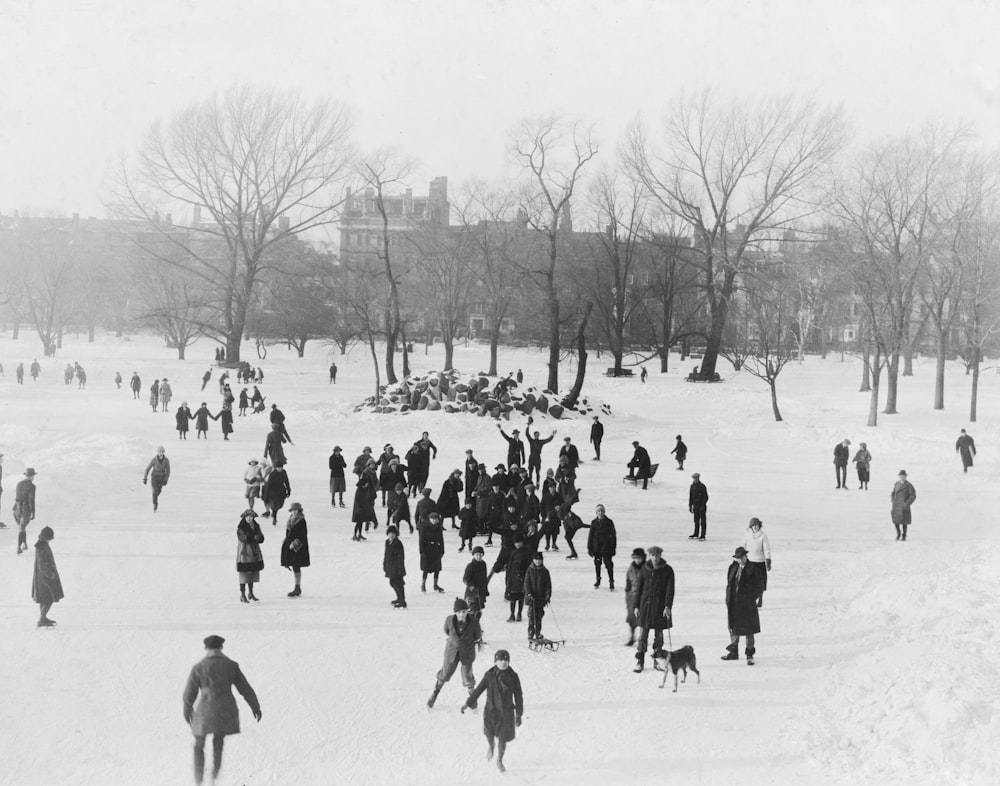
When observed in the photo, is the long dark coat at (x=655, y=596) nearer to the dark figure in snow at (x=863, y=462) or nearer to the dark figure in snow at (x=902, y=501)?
the dark figure in snow at (x=902, y=501)

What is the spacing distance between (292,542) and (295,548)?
0.30ft

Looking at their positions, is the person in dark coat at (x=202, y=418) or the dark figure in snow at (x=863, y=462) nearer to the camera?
the dark figure in snow at (x=863, y=462)

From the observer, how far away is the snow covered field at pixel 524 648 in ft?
22.1

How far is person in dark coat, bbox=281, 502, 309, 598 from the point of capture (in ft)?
34.7

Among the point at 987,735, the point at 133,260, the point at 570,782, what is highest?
the point at 133,260

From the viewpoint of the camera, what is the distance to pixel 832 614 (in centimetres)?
1039

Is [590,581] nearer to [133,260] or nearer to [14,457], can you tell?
[14,457]

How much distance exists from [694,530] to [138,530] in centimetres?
969

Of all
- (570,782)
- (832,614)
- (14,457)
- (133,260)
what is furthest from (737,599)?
(133,260)

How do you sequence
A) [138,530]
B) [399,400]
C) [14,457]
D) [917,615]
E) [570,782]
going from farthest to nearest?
[399,400]
[14,457]
[138,530]
[917,615]
[570,782]

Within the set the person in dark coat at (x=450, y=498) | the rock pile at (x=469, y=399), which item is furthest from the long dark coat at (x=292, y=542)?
the rock pile at (x=469, y=399)

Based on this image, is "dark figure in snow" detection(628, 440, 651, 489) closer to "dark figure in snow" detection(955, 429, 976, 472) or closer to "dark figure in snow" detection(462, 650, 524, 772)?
"dark figure in snow" detection(955, 429, 976, 472)

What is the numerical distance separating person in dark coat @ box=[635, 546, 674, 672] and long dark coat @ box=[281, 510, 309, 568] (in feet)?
14.9

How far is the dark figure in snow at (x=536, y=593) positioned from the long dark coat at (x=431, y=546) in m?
1.97
